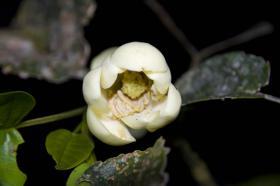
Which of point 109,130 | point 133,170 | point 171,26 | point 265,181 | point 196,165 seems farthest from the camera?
point 171,26

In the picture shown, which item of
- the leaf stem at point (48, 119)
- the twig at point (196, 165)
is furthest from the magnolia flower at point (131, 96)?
the twig at point (196, 165)

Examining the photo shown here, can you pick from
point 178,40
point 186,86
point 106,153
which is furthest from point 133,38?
point 106,153

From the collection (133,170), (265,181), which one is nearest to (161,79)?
(133,170)

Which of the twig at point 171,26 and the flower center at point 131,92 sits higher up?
the flower center at point 131,92

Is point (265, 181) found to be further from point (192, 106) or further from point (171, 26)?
point (171, 26)

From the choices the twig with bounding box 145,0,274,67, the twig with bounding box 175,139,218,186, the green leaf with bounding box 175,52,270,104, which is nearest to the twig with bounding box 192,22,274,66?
the twig with bounding box 145,0,274,67

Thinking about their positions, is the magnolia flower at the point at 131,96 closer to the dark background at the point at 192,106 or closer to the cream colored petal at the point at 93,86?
the cream colored petal at the point at 93,86

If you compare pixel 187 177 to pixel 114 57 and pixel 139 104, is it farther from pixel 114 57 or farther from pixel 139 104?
pixel 114 57

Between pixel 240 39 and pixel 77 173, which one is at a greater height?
pixel 77 173
